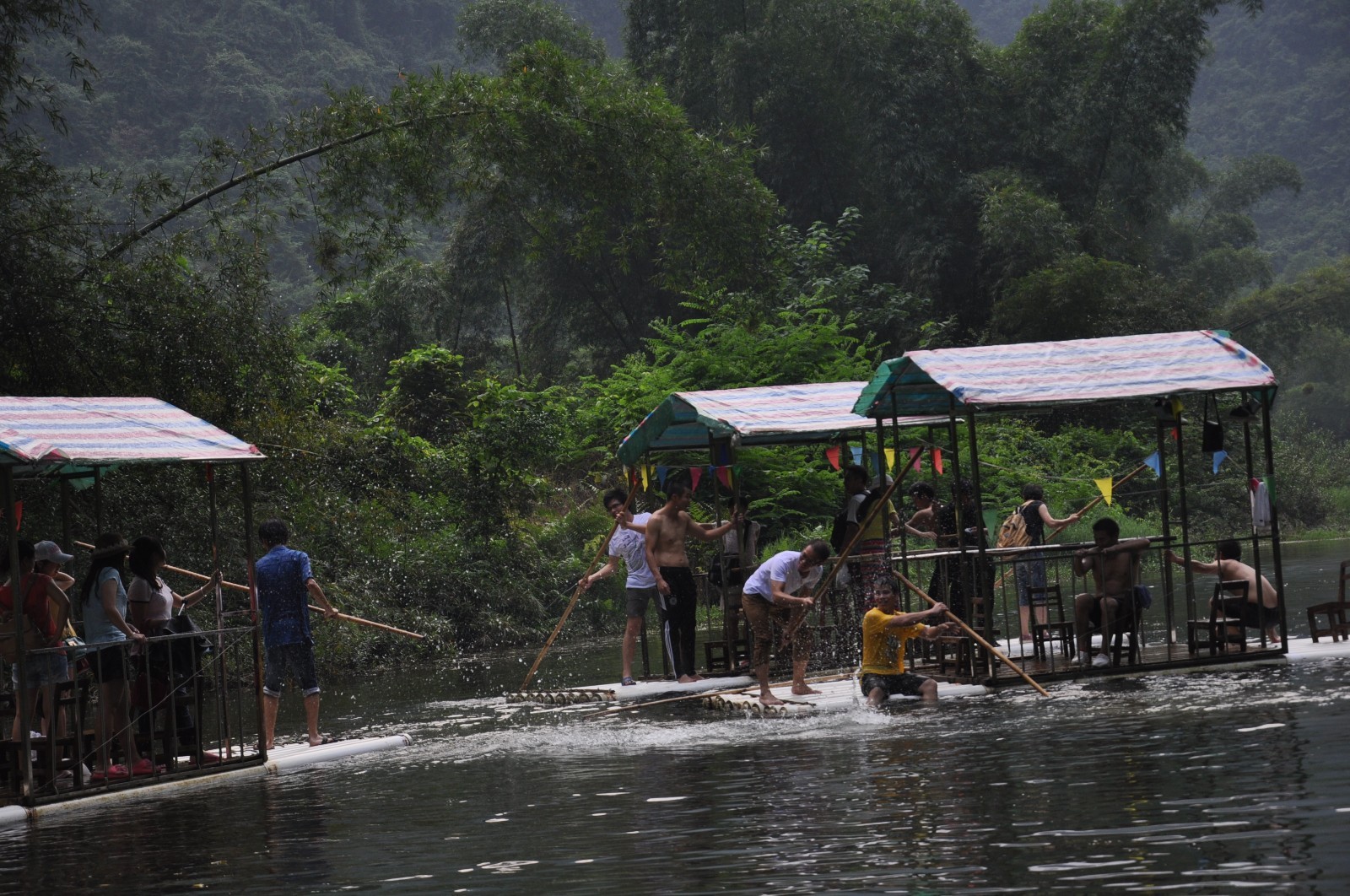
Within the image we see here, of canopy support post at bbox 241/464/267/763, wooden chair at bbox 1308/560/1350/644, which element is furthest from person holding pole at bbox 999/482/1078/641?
canopy support post at bbox 241/464/267/763

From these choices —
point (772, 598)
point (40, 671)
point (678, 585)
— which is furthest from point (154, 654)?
point (678, 585)

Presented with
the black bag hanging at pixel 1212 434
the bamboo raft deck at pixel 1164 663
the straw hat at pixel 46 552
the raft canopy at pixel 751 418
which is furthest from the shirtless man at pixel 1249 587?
the straw hat at pixel 46 552

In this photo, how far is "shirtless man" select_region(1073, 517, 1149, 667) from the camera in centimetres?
1403

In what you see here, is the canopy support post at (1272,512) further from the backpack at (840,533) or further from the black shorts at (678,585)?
the black shorts at (678,585)

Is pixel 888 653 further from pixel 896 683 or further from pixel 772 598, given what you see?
pixel 772 598

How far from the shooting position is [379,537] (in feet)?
85.5

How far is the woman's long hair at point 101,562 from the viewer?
11.8m

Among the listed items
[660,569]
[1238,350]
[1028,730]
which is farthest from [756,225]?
[1028,730]

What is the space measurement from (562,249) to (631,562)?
97.8 feet

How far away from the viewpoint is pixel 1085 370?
13969 millimetres

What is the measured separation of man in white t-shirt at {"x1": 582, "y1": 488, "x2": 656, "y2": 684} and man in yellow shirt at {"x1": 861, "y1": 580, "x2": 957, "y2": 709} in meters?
3.38

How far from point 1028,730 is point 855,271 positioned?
3067 centimetres

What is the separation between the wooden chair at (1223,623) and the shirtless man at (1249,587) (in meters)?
0.07

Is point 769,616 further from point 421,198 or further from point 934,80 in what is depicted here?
point 934,80
